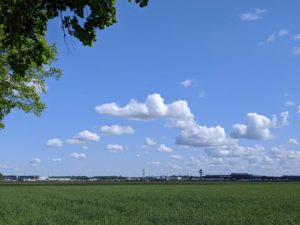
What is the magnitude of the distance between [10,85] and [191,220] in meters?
13.4

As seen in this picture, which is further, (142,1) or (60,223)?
(60,223)

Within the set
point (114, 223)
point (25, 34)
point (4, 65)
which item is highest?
point (4, 65)

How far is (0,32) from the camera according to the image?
2475cm

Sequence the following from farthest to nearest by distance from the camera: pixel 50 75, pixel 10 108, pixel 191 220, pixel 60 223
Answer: pixel 50 75 < pixel 10 108 < pixel 191 220 < pixel 60 223

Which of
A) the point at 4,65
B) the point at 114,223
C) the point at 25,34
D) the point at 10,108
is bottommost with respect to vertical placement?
the point at 114,223

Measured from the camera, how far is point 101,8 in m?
8.99

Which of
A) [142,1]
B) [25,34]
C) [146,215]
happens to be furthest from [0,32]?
[142,1]

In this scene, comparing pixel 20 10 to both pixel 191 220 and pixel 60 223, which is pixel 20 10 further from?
pixel 191 220

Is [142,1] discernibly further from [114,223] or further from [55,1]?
[114,223]

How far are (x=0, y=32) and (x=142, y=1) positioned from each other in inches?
689

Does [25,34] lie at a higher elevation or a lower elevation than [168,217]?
higher

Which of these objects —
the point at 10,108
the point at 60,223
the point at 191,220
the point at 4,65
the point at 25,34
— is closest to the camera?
the point at 25,34

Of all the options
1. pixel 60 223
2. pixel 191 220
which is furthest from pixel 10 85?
pixel 191 220

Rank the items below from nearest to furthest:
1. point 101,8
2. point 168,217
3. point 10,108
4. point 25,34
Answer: point 101,8, point 25,34, point 168,217, point 10,108
